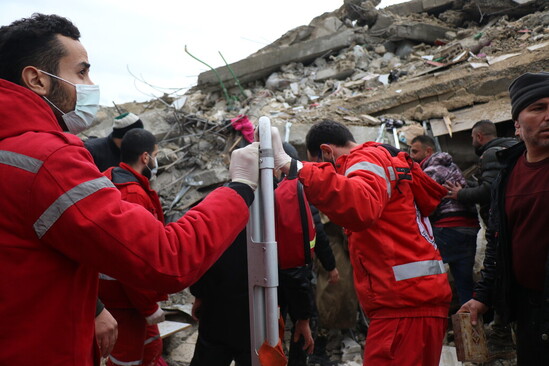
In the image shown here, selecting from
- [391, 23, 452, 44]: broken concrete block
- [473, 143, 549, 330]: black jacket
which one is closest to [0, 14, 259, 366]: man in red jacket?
[473, 143, 549, 330]: black jacket

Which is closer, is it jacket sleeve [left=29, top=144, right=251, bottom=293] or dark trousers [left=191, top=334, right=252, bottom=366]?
jacket sleeve [left=29, top=144, right=251, bottom=293]

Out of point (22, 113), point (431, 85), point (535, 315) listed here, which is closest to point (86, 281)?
point (22, 113)

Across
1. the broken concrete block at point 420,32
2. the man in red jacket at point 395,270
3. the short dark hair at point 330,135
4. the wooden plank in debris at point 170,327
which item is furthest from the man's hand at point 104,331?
the broken concrete block at point 420,32

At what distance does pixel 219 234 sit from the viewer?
132 centimetres

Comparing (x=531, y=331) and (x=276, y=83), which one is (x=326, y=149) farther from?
(x=276, y=83)

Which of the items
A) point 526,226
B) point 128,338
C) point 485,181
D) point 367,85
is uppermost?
point 367,85

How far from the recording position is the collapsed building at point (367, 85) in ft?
18.1

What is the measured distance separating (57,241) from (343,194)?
1.17 metres

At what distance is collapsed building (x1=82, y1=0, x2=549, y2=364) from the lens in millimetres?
5523

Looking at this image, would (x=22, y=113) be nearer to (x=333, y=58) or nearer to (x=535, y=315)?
(x=535, y=315)

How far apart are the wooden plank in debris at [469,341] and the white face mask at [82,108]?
6.94ft

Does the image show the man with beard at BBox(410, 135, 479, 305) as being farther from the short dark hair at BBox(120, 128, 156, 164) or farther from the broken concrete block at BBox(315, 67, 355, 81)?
the broken concrete block at BBox(315, 67, 355, 81)

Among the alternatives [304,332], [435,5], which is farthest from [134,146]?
[435,5]

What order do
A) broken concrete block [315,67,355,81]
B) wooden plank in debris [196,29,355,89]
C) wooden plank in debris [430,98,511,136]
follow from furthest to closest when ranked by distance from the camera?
wooden plank in debris [196,29,355,89], broken concrete block [315,67,355,81], wooden plank in debris [430,98,511,136]
